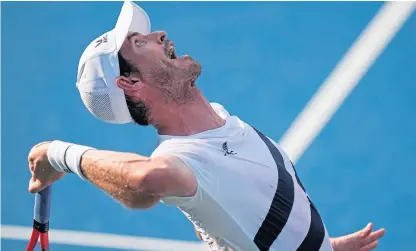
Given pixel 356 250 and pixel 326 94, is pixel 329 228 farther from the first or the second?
pixel 356 250

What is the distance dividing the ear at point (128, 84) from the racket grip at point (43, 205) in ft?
1.68

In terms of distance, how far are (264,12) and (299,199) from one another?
11.7 feet

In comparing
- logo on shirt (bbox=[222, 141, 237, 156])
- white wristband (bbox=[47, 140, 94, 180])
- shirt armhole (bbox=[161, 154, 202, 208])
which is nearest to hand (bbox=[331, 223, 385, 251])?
logo on shirt (bbox=[222, 141, 237, 156])

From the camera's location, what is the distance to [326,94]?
6.07 meters

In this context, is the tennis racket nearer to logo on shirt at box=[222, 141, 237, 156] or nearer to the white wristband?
the white wristband

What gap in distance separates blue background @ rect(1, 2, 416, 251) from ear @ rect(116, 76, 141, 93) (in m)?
2.27

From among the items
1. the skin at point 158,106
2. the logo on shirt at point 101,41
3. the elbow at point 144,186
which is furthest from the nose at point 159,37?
the elbow at point 144,186

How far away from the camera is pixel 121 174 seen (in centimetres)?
292

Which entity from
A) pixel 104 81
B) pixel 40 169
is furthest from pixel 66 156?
pixel 104 81

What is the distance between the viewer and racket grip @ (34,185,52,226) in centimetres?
358

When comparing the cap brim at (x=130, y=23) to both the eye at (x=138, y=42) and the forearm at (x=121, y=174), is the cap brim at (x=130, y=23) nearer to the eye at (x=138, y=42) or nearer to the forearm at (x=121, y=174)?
the eye at (x=138, y=42)

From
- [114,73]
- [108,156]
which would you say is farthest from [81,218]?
[108,156]

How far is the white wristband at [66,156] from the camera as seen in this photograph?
3.06 m

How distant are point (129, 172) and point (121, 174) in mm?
43
